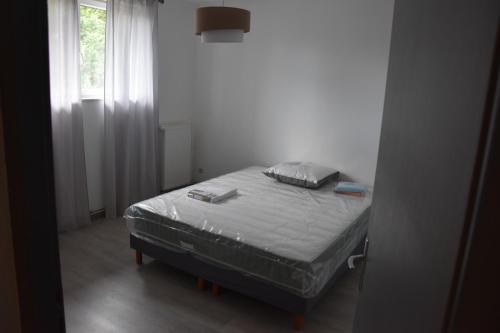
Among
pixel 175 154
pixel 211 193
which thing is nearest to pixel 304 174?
pixel 211 193

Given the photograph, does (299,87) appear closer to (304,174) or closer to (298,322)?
(304,174)

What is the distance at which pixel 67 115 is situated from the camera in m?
3.42

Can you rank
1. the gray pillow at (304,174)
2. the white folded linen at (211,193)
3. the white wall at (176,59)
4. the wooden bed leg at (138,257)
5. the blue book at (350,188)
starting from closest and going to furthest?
the wooden bed leg at (138,257)
the white folded linen at (211,193)
the blue book at (350,188)
the gray pillow at (304,174)
the white wall at (176,59)

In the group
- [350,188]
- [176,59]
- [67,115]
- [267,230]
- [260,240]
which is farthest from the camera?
[176,59]

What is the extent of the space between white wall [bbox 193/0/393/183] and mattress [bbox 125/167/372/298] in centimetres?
88

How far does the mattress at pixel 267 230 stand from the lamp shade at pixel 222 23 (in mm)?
1333

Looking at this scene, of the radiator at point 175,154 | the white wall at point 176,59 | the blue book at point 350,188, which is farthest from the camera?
the radiator at point 175,154

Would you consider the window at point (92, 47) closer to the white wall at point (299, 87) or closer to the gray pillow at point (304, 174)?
the white wall at point (299, 87)

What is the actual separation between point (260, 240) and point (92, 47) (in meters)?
2.75

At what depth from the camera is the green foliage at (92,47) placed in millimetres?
3654

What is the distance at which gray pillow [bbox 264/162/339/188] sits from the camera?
3.73 meters

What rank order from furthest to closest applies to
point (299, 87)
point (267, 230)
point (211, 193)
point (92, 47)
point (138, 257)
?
point (299, 87) → point (92, 47) → point (211, 193) → point (138, 257) → point (267, 230)

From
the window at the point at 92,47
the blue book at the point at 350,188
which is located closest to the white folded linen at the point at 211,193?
the blue book at the point at 350,188

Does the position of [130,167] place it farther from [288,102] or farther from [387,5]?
[387,5]
